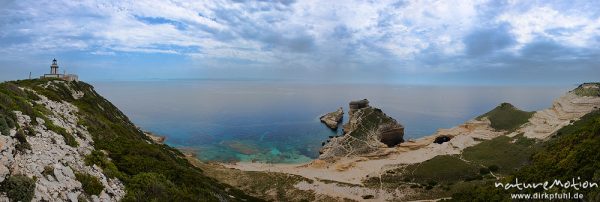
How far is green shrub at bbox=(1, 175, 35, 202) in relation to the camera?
11219 mm

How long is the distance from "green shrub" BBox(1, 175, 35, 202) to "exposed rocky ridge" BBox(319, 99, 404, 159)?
69863mm

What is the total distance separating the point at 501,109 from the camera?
10138cm

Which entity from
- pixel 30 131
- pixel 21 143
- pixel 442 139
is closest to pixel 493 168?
pixel 442 139

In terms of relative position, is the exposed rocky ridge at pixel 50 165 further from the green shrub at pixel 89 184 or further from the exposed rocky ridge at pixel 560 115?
Result: the exposed rocky ridge at pixel 560 115

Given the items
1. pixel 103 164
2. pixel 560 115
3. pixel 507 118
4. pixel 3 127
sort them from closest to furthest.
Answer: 1. pixel 3 127
2. pixel 103 164
3. pixel 560 115
4. pixel 507 118

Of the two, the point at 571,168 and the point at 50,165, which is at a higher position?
the point at 50,165

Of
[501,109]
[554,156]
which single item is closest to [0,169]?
[554,156]

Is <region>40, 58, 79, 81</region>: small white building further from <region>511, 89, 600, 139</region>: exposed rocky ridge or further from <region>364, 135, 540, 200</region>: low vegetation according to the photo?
<region>511, 89, 600, 139</region>: exposed rocky ridge

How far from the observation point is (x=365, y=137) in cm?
8844

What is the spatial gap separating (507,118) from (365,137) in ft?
130

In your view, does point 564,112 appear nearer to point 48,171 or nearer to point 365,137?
point 365,137

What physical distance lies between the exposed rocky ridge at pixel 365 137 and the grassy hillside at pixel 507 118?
83.0 feet

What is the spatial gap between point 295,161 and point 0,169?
245ft

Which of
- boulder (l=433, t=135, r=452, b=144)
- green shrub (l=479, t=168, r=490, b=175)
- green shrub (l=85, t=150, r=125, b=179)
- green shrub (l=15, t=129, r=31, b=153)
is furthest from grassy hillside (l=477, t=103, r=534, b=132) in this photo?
green shrub (l=15, t=129, r=31, b=153)
